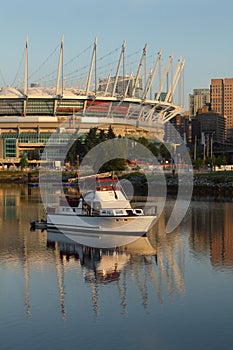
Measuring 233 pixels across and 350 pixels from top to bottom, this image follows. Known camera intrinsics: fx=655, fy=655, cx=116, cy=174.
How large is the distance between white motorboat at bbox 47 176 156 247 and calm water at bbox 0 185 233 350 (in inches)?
42.1

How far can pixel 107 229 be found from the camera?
37.5 metres

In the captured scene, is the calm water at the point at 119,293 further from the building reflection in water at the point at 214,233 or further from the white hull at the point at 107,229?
the white hull at the point at 107,229

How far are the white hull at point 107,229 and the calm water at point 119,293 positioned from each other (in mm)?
940

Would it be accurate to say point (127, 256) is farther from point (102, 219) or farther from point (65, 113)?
point (65, 113)

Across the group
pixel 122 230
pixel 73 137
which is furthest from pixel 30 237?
pixel 73 137

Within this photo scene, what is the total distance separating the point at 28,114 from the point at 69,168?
93.1ft

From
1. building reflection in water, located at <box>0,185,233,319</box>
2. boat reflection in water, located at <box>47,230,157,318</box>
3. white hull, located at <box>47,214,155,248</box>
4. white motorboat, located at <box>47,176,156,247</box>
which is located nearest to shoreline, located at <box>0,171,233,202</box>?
building reflection in water, located at <box>0,185,233,319</box>

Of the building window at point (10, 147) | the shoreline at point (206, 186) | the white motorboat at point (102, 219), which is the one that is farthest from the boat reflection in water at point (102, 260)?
the building window at point (10, 147)

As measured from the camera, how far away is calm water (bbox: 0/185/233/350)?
20094 mm

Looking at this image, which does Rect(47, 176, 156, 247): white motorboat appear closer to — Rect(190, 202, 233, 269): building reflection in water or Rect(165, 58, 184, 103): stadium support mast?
Rect(190, 202, 233, 269): building reflection in water

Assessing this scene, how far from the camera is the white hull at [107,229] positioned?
36450 millimetres

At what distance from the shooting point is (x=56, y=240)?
37.6 metres

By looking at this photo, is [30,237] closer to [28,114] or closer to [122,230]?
[122,230]

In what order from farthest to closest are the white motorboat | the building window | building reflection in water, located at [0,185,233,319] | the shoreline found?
the building window < the shoreline < the white motorboat < building reflection in water, located at [0,185,233,319]
